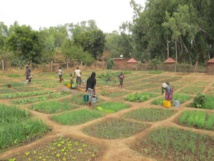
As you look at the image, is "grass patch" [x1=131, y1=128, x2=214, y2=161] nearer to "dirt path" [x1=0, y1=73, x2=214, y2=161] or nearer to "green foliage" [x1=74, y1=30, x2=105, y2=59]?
"dirt path" [x1=0, y1=73, x2=214, y2=161]

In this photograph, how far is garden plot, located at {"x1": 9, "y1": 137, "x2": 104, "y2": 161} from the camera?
15.3 ft

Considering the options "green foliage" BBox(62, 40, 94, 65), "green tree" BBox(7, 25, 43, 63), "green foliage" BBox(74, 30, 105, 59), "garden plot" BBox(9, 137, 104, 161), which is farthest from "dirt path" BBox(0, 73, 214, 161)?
"green foliage" BBox(74, 30, 105, 59)

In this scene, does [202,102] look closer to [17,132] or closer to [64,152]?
[64,152]

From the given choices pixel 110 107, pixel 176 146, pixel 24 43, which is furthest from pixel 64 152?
pixel 24 43

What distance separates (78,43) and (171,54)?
16.7m

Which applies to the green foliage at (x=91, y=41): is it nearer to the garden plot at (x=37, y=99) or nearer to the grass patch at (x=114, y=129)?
the garden plot at (x=37, y=99)

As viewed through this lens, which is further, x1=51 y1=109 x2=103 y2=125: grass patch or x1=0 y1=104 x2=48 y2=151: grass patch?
x1=51 y1=109 x2=103 y2=125: grass patch

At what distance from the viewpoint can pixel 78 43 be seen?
35188 millimetres

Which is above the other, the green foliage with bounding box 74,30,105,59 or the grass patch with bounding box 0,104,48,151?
the green foliage with bounding box 74,30,105,59

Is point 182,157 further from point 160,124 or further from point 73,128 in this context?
point 73,128

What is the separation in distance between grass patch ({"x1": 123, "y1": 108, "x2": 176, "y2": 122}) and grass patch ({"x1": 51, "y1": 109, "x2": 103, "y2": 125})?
49.7 inches

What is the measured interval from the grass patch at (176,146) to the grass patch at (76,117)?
2485 millimetres

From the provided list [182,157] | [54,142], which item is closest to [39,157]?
[54,142]

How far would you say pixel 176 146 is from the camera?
16.9ft
